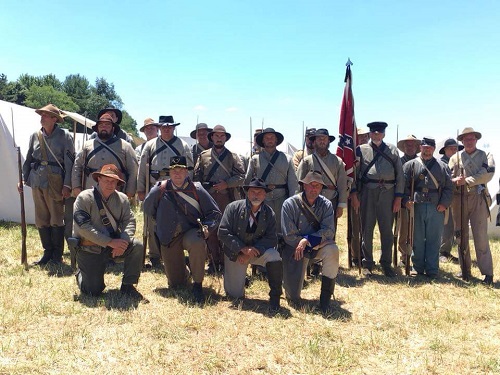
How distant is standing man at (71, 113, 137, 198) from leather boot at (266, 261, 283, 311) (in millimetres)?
2682

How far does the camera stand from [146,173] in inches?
245

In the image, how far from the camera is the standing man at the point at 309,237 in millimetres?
4773

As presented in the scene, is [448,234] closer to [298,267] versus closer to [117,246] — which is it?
[298,267]

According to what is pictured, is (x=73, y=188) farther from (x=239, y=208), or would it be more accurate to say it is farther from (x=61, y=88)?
(x=61, y=88)

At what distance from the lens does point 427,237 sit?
627 cm

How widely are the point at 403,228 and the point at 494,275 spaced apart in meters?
1.48

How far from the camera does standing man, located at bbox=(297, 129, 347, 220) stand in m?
5.96

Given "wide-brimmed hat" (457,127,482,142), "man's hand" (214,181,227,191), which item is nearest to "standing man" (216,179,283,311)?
"man's hand" (214,181,227,191)

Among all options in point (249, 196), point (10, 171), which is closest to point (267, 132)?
point (249, 196)

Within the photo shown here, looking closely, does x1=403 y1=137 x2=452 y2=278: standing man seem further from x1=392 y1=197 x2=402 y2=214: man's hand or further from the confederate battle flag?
the confederate battle flag

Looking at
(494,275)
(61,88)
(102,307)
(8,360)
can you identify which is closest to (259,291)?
(102,307)

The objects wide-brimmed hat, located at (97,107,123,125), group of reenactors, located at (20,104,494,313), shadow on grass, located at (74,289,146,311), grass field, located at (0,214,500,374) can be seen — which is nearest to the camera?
grass field, located at (0,214,500,374)

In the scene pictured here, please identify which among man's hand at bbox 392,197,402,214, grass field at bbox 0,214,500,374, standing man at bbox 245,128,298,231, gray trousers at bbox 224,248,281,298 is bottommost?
grass field at bbox 0,214,500,374

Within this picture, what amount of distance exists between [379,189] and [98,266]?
3.95m
